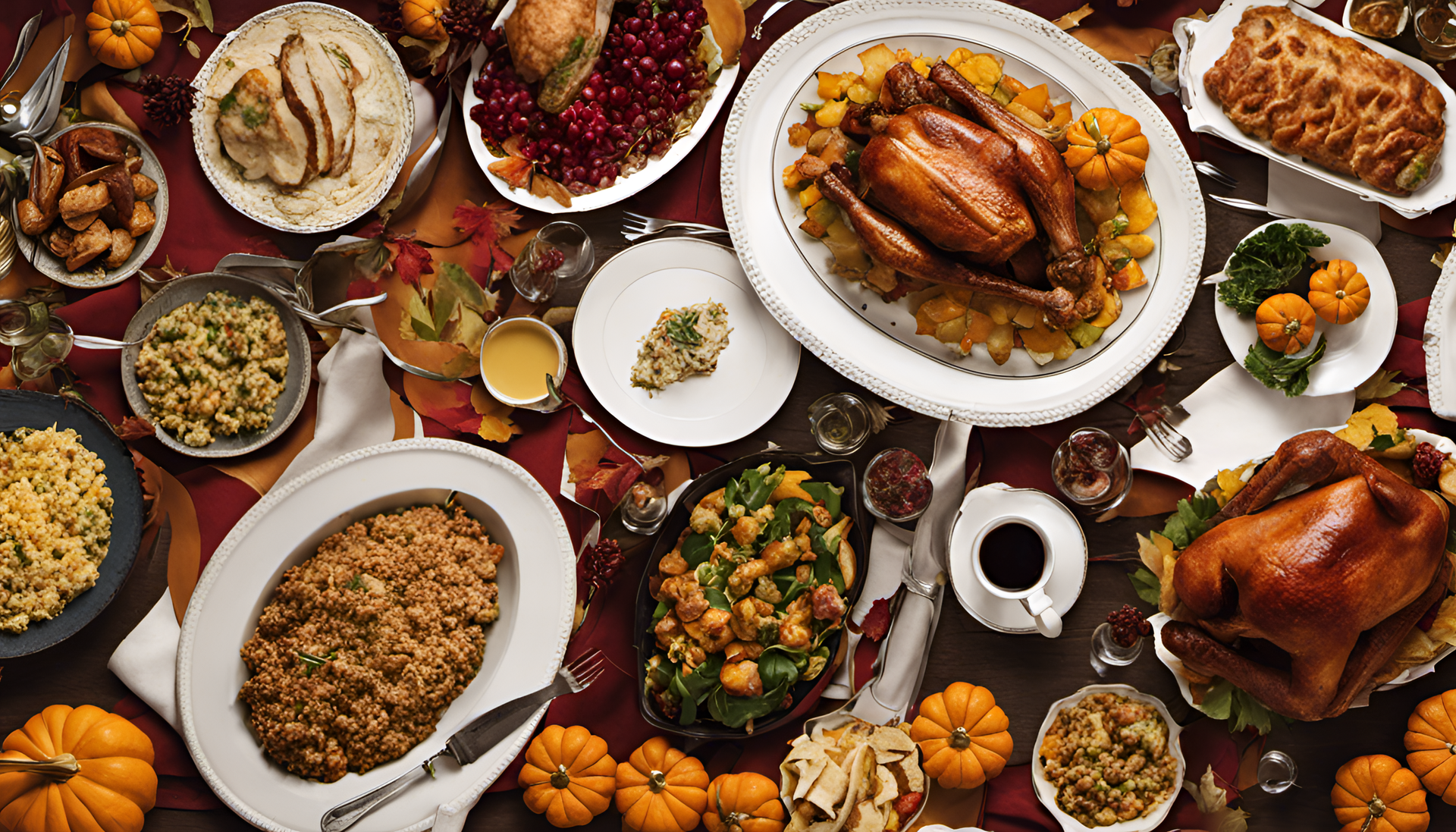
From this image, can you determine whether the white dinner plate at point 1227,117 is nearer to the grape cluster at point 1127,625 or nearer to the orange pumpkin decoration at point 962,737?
the grape cluster at point 1127,625

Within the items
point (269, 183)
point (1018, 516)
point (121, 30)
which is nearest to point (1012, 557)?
point (1018, 516)

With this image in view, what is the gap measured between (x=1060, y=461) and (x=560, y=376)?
165 cm

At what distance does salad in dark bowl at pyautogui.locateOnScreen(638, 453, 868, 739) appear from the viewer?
2.50 m

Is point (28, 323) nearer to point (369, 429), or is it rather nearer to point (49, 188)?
point (49, 188)

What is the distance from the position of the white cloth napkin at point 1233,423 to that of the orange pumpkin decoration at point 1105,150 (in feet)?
2.42

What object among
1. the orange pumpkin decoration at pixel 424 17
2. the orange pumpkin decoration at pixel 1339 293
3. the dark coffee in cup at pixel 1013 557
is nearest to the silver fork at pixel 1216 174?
the orange pumpkin decoration at pixel 1339 293

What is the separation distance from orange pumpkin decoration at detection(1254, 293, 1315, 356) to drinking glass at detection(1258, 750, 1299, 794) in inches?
51.1

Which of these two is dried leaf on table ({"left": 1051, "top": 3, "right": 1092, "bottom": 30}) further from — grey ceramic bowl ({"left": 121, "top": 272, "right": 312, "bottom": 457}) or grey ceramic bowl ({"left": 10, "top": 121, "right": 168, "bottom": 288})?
grey ceramic bowl ({"left": 10, "top": 121, "right": 168, "bottom": 288})

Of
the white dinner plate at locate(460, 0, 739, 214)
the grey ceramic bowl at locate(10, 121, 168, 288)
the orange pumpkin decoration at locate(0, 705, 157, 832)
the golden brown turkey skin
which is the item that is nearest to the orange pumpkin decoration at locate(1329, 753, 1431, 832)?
the golden brown turkey skin

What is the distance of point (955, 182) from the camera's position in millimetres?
2432

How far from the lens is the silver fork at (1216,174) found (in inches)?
108

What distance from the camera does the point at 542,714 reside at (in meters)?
2.61

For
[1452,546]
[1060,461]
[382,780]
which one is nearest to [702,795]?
[382,780]

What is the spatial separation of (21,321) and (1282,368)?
13.0 feet
